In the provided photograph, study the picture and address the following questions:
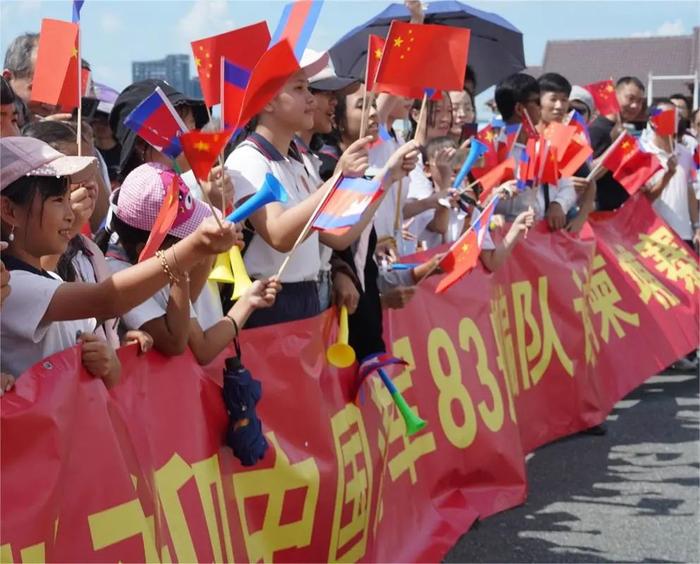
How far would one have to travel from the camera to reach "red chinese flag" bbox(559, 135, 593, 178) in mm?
6859

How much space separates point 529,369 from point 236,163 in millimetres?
2869

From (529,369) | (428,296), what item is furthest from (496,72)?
(428,296)

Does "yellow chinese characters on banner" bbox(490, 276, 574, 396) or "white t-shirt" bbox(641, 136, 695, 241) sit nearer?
"yellow chinese characters on banner" bbox(490, 276, 574, 396)

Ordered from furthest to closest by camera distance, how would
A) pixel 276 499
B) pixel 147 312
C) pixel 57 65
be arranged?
1. pixel 57 65
2. pixel 276 499
3. pixel 147 312

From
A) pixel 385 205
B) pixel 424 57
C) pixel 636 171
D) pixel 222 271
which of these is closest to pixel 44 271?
pixel 222 271

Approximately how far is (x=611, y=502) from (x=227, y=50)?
2.93 metres

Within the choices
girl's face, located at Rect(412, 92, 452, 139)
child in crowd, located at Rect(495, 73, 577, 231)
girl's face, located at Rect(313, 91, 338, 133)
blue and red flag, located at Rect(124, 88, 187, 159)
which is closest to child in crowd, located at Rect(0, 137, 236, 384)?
blue and red flag, located at Rect(124, 88, 187, 159)

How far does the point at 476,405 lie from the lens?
5.27 meters

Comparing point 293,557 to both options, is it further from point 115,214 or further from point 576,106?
point 576,106

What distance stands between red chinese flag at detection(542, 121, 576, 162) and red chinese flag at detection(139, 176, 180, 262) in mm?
4378

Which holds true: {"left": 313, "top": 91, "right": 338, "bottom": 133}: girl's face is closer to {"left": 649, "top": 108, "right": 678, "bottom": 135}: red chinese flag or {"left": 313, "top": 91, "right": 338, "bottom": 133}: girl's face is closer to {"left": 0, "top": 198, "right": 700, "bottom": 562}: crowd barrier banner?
{"left": 0, "top": 198, "right": 700, "bottom": 562}: crowd barrier banner

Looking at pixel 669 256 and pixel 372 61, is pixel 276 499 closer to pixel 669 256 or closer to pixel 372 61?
pixel 372 61

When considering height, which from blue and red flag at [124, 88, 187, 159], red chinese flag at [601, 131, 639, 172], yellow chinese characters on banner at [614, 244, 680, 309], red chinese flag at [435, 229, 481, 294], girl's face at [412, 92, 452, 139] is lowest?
yellow chinese characters on banner at [614, 244, 680, 309]

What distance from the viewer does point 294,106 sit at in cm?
388
